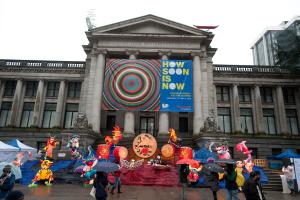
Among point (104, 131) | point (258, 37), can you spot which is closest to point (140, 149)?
point (104, 131)

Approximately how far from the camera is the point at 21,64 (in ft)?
128

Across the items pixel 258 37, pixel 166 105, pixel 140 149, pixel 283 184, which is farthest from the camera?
pixel 258 37

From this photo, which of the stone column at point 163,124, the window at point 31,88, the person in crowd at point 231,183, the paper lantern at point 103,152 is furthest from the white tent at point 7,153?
the window at point 31,88

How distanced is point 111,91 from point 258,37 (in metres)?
91.5

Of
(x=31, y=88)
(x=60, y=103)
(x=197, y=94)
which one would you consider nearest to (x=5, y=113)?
(x=31, y=88)

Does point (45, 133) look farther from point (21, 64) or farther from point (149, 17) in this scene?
point (149, 17)

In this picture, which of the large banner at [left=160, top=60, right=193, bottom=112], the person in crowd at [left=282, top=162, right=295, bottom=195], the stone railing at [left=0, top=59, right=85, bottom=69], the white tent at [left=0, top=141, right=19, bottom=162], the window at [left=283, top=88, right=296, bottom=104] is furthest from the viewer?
the window at [left=283, top=88, right=296, bottom=104]

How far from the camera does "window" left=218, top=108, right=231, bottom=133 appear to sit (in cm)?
3819

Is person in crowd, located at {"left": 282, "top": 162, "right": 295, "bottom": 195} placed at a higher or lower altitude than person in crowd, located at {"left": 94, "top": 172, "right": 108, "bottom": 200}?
lower

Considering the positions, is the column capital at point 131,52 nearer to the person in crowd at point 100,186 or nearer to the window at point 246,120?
the window at point 246,120

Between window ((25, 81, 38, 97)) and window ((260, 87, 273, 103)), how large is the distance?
128 ft

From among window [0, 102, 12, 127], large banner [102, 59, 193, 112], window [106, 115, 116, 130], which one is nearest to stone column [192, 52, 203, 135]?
large banner [102, 59, 193, 112]

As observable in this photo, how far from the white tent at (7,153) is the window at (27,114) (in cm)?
2086

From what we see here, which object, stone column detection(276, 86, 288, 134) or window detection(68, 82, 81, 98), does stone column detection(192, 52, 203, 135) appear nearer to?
stone column detection(276, 86, 288, 134)
